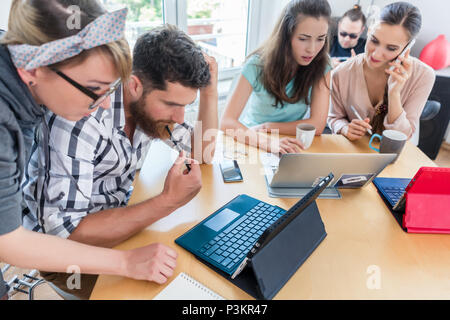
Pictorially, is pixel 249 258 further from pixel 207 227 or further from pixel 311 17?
pixel 311 17

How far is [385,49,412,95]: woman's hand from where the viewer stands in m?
1.44

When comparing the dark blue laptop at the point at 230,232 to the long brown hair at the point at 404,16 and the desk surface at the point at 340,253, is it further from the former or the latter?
the long brown hair at the point at 404,16

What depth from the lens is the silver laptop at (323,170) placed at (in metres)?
0.91

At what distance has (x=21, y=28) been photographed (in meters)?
0.60

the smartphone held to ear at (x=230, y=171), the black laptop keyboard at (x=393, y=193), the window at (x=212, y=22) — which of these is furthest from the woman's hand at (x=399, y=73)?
the window at (x=212, y=22)

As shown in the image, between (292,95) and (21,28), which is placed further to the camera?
(292,95)

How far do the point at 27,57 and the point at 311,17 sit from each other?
118 centimetres

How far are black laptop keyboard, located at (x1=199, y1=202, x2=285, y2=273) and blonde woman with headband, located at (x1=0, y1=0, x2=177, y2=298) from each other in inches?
4.1

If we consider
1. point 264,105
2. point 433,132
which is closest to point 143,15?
point 264,105

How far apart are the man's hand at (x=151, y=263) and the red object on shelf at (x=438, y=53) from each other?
2.76 meters

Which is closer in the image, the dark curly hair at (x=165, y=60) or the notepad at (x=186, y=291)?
the notepad at (x=186, y=291)

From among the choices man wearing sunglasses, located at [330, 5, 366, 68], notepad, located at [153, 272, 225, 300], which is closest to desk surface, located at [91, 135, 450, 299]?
notepad, located at [153, 272, 225, 300]

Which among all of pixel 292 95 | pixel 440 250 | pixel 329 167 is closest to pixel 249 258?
pixel 329 167

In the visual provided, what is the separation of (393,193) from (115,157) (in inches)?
35.1
